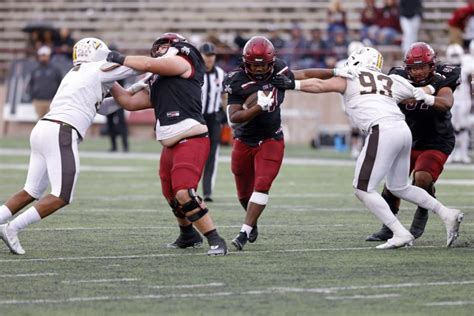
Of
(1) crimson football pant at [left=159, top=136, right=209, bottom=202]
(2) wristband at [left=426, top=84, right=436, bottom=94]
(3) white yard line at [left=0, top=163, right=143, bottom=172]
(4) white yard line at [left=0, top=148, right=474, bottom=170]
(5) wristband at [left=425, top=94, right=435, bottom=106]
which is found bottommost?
(4) white yard line at [left=0, top=148, right=474, bottom=170]

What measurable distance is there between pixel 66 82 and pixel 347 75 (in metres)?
2.12

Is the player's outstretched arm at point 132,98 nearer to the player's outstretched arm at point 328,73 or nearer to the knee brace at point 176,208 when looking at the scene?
the knee brace at point 176,208

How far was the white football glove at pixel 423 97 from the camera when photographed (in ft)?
29.7

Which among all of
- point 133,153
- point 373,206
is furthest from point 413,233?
point 133,153

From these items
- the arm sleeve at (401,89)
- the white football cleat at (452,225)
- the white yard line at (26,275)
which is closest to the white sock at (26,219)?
Result: the white yard line at (26,275)

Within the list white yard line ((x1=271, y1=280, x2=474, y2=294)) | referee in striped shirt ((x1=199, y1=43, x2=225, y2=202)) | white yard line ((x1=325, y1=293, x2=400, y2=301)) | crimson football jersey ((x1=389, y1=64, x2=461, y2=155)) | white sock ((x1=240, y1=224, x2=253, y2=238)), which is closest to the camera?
white yard line ((x1=325, y1=293, x2=400, y2=301))

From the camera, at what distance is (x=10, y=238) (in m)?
8.57

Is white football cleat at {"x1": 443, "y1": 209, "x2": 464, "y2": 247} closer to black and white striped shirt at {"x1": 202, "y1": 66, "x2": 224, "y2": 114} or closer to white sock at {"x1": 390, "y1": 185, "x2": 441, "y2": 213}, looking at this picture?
white sock at {"x1": 390, "y1": 185, "x2": 441, "y2": 213}

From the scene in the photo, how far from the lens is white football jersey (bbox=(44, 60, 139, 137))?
28.6 feet

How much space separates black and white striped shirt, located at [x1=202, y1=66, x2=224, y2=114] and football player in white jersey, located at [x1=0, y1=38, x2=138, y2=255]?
4586 millimetres

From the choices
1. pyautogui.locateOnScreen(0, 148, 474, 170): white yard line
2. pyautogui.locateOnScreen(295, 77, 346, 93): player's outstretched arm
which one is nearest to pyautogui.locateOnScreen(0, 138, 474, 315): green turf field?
pyautogui.locateOnScreen(295, 77, 346, 93): player's outstretched arm

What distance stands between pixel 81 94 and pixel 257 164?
146cm

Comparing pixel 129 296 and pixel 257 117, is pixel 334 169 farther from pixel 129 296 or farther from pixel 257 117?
pixel 129 296

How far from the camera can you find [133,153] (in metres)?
21.8
